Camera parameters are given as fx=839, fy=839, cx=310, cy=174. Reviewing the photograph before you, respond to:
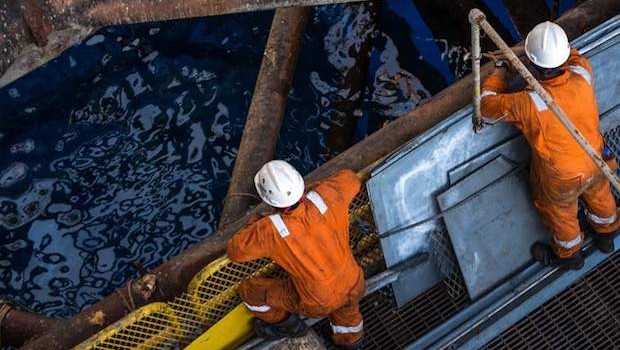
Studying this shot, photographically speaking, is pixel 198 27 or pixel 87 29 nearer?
pixel 87 29

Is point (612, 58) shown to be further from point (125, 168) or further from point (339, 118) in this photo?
point (125, 168)

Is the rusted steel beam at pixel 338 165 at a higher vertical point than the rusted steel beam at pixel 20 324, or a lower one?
higher

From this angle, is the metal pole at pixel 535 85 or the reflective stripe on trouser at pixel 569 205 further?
the reflective stripe on trouser at pixel 569 205

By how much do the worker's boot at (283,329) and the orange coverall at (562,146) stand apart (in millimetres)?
1736

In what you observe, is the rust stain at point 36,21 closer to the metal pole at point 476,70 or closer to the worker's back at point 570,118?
the metal pole at point 476,70

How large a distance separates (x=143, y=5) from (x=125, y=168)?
283cm

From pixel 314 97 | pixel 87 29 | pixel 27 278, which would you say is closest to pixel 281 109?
pixel 87 29

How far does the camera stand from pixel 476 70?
4672 mm

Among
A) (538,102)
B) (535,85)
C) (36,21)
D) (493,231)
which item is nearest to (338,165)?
(493,231)

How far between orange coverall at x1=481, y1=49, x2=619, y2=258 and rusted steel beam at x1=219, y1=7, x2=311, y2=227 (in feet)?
5.45

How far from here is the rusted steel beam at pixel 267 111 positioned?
5.81m

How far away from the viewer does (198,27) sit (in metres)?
9.02

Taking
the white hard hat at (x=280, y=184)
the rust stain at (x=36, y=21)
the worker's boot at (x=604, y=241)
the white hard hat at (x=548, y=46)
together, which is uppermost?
the rust stain at (x=36, y=21)

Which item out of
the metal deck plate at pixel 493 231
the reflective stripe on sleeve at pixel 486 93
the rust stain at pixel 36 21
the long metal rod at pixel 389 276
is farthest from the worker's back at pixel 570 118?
the rust stain at pixel 36 21
